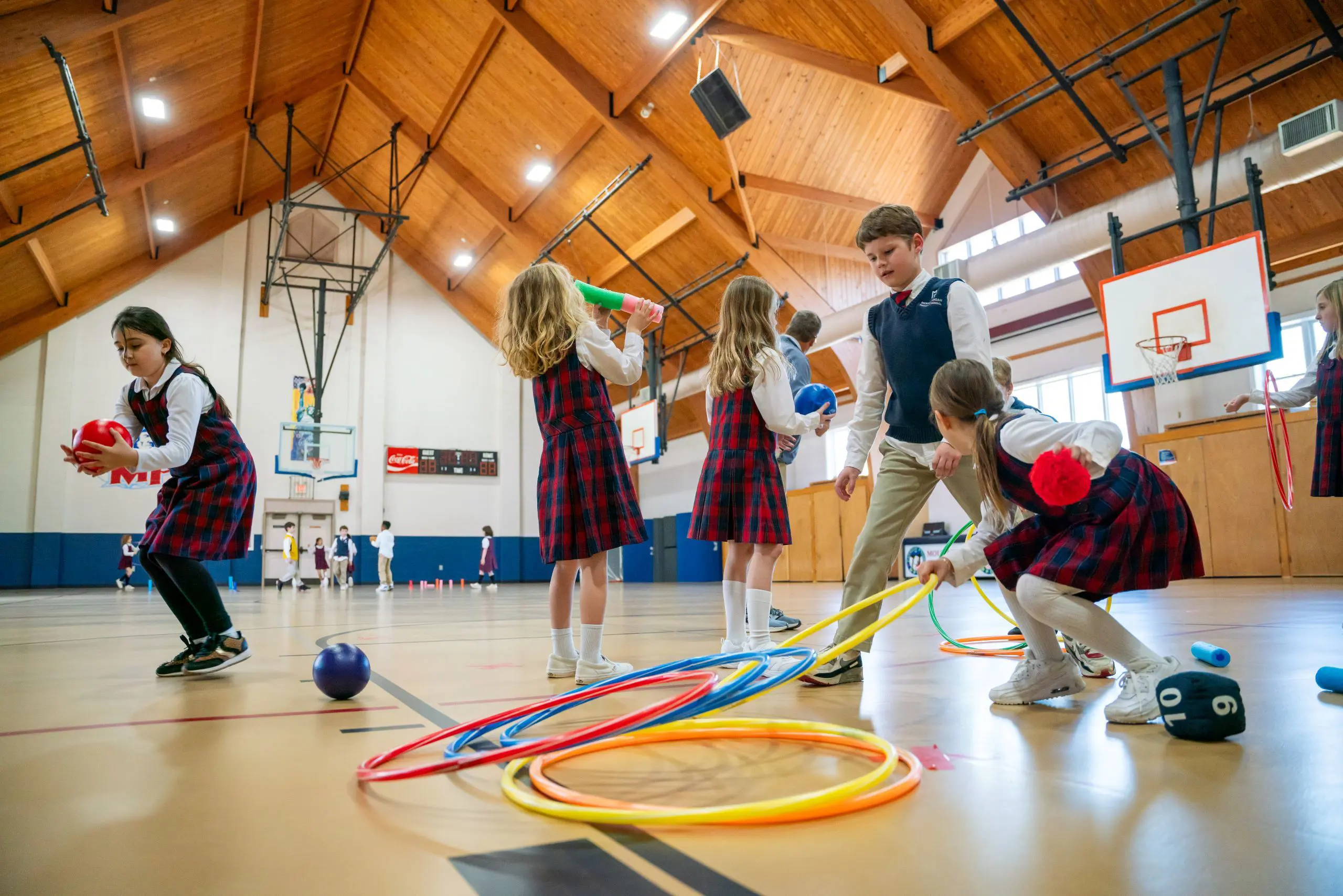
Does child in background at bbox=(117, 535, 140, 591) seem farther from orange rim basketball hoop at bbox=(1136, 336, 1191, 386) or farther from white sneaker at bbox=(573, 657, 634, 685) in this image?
orange rim basketball hoop at bbox=(1136, 336, 1191, 386)

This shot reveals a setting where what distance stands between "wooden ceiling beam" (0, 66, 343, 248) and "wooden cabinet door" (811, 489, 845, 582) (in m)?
12.3

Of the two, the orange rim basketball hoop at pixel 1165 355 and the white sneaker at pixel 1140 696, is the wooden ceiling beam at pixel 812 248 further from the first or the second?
the white sneaker at pixel 1140 696

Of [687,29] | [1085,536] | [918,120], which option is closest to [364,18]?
[687,29]

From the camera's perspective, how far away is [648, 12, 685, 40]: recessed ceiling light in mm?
10344

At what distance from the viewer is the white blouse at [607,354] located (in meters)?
2.80

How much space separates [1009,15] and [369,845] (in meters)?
9.47

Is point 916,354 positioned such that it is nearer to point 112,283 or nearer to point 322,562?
point 322,562

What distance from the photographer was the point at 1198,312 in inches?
→ 307

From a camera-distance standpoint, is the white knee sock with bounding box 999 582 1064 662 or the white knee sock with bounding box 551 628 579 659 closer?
the white knee sock with bounding box 999 582 1064 662

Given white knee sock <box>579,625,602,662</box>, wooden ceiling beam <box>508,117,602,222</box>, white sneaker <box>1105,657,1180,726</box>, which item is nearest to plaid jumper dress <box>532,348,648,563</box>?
white knee sock <box>579,625,602,662</box>

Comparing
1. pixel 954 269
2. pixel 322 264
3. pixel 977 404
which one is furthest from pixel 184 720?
pixel 322 264

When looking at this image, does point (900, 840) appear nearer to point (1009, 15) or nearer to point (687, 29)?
point (1009, 15)

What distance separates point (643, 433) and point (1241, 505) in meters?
9.66

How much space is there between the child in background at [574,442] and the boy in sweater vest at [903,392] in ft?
2.38
